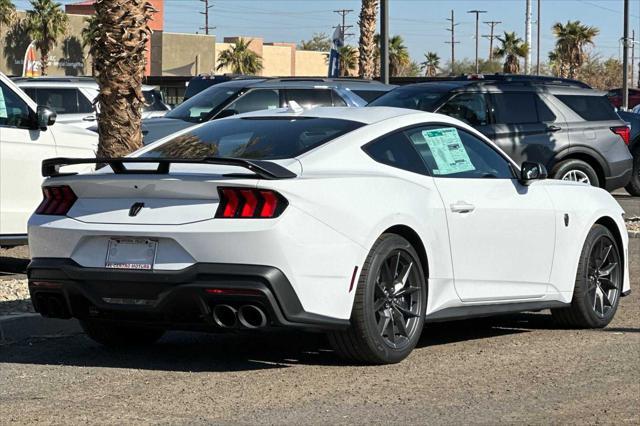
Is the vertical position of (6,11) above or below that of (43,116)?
above

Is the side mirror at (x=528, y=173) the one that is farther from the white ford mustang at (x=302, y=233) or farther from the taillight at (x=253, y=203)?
the taillight at (x=253, y=203)

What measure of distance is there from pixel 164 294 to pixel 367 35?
28355 millimetres

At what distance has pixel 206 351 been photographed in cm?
813

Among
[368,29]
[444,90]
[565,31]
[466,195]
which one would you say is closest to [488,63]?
[565,31]

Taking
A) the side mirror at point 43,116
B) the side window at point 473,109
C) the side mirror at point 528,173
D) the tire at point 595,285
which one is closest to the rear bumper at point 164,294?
the side mirror at point 528,173

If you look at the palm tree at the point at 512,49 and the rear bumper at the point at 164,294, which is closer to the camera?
the rear bumper at the point at 164,294

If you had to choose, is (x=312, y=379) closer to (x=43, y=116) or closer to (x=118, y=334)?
(x=118, y=334)

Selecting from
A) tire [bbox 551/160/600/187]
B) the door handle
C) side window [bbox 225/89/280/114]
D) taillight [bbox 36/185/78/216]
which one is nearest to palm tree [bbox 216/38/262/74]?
side window [bbox 225/89/280/114]

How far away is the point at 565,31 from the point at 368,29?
3918 centimetres

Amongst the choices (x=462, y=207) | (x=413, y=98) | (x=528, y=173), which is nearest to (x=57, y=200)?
(x=462, y=207)

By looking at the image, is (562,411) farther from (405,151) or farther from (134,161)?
(134,161)

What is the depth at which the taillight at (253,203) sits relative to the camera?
22.4ft

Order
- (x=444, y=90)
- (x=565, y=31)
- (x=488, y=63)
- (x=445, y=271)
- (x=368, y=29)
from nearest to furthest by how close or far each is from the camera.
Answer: (x=445, y=271)
(x=444, y=90)
(x=368, y=29)
(x=565, y=31)
(x=488, y=63)

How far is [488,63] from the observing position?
11338 centimetres
